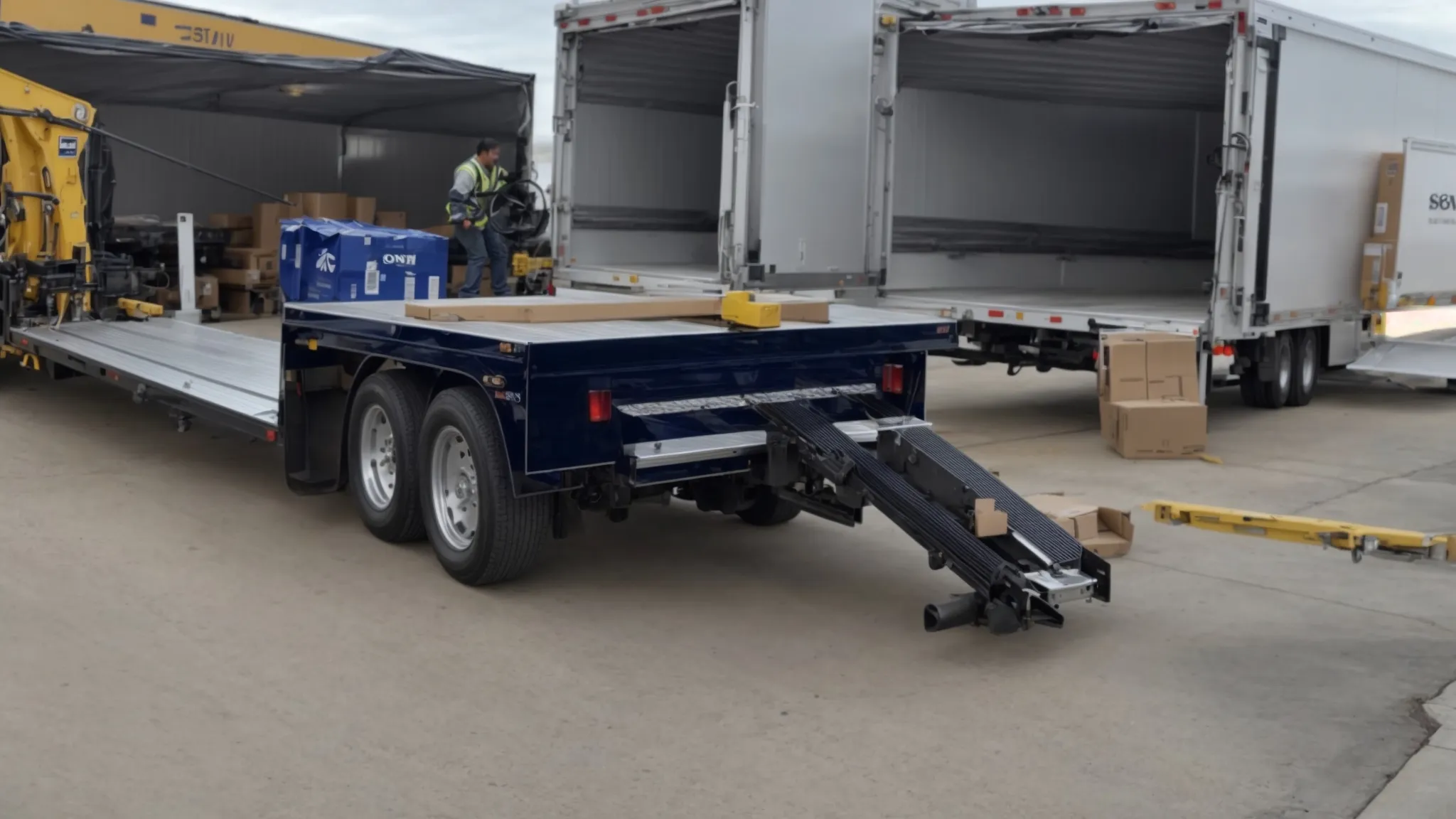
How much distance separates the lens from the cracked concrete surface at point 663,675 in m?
4.18

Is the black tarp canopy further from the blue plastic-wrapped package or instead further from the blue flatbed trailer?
the blue flatbed trailer

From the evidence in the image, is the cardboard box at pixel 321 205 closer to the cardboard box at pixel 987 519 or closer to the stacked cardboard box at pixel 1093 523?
the stacked cardboard box at pixel 1093 523

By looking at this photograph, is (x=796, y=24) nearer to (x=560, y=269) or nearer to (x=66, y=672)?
(x=560, y=269)

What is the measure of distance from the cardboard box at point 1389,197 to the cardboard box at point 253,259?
12351mm

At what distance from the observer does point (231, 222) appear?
18.4 m

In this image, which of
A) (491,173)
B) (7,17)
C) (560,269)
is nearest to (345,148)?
(7,17)

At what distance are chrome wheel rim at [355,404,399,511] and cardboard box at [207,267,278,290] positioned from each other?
1120 centimetres

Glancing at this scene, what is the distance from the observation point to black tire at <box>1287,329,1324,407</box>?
41.5ft

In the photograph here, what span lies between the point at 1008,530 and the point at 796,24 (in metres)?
6.65

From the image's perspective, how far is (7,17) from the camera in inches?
679

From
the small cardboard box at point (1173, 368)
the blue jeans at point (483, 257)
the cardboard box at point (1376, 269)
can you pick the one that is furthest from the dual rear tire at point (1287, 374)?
the blue jeans at point (483, 257)

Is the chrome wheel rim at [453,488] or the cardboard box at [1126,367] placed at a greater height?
the cardboard box at [1126,367]

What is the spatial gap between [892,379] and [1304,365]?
7343 millimetres

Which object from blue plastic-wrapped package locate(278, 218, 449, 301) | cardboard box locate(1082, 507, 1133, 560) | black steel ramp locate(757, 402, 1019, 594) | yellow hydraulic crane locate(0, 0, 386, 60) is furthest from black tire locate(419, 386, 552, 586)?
yellow hydraulic crane locate(0, 0, 386, 60)
